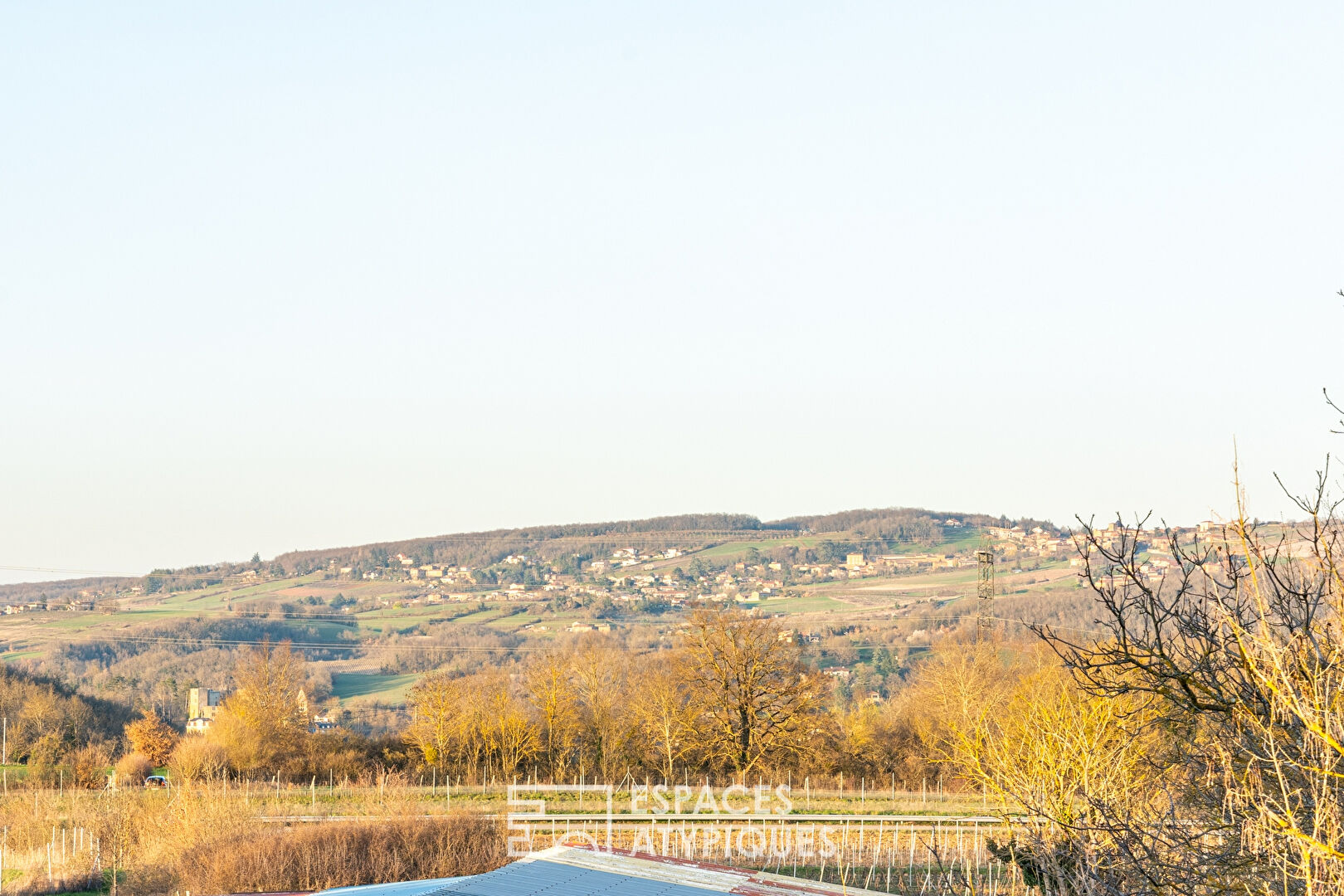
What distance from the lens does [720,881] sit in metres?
23.9

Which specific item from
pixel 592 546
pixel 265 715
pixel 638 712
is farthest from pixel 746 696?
pixel 592 546

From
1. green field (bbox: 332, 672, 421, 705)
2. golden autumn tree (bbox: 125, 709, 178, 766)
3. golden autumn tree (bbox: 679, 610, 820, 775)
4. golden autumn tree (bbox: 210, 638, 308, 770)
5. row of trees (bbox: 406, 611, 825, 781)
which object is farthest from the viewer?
green field (bbox: 332, 672, 421, 705)

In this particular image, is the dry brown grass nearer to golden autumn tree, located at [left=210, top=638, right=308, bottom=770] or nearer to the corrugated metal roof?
the corrugated metal roof

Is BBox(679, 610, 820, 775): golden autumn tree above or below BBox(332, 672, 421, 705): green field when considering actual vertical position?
above

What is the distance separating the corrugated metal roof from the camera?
22016 millimetres

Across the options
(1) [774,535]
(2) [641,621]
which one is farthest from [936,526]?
(2) [641,621]

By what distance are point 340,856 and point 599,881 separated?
10.4 meters

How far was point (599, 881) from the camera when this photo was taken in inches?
909

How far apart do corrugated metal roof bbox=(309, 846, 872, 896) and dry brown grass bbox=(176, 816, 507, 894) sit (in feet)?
22.4

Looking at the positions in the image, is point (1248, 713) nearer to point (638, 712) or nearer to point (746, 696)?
point (746, 696)

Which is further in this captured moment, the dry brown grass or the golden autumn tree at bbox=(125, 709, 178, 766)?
the golden autumn tree at bbox=(125, 709, 178, 766)

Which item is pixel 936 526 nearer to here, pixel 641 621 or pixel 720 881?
pixel 641 621

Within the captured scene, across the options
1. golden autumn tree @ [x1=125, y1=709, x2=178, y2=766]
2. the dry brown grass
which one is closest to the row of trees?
golden autumn tree @ [x1=125, y1=709, x2=178, y2=766]

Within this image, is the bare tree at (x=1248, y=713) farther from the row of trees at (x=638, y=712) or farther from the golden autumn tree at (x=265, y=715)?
the golden autumn tree at (x=265, y=715)
